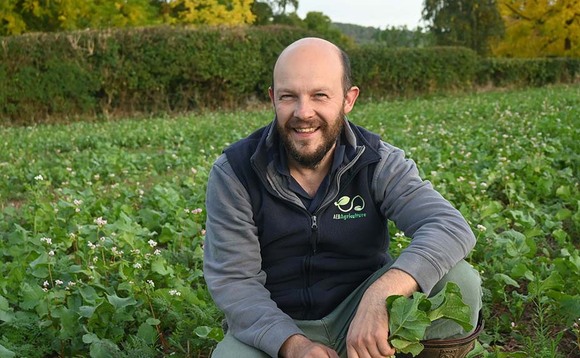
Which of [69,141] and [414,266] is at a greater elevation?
[414,266]

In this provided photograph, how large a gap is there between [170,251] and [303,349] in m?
2.46

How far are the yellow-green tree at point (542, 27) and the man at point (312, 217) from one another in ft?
112

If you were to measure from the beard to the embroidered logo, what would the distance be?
181 mm

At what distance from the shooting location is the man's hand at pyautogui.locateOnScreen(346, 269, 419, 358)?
2.35m

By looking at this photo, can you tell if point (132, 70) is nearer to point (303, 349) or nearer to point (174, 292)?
point (174, 292)

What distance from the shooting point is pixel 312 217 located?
2793 millimetres

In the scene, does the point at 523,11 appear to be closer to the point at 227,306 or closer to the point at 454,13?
the point at 454,13

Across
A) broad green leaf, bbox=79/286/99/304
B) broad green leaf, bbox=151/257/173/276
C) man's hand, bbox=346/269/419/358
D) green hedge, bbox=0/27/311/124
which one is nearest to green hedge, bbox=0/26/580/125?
green hedge, bbox=0/27/311/124

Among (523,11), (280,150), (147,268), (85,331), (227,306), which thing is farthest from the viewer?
(523,11)

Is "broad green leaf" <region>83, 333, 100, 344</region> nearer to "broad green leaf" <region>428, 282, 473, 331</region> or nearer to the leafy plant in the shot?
the leafy plant

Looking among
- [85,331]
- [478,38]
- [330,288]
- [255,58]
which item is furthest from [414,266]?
[478,38]

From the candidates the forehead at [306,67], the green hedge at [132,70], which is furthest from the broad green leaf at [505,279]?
the green hedge at [132,70]

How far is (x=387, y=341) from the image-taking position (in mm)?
2371

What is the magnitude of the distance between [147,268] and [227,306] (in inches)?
65.7
